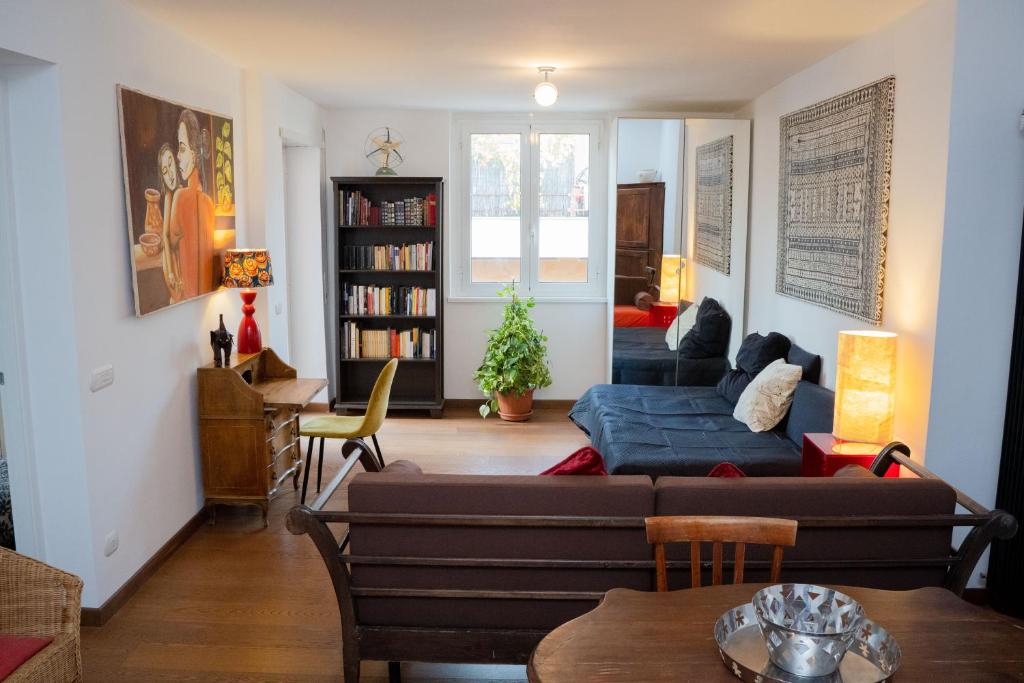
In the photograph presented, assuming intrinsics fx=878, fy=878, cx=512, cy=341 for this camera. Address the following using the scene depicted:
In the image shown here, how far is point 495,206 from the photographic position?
7516 mm

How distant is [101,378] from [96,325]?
0.22 m

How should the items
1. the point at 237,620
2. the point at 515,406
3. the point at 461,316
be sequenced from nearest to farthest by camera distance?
the point at 237,620, the point at 515,406, the point at 461,316

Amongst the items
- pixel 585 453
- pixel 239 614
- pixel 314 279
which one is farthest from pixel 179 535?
pixel 314 279

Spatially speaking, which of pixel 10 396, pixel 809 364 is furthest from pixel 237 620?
pixel 809 364

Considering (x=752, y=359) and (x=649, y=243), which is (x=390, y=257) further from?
(x=752, y=359)

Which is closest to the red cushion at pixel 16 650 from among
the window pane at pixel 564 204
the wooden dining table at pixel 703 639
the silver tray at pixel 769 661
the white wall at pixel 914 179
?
the wooden dining table at pixel 703 639

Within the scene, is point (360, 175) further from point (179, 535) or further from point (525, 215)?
point (179, 535)

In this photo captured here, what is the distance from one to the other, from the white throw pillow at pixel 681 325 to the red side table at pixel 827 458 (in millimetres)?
2658

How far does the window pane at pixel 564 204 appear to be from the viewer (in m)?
7.48

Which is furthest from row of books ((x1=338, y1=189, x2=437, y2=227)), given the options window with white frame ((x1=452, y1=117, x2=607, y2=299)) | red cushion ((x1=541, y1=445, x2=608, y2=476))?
red cushion ((x1=541, y1=445, x2=608, y2=476))

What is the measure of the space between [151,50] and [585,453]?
282cm

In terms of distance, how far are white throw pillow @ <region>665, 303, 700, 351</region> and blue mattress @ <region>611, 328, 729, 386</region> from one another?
5 cm

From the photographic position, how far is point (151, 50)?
4070 millimetres

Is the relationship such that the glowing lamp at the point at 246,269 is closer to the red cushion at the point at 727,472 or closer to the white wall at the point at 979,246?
the red cushion at the point at 727,472
